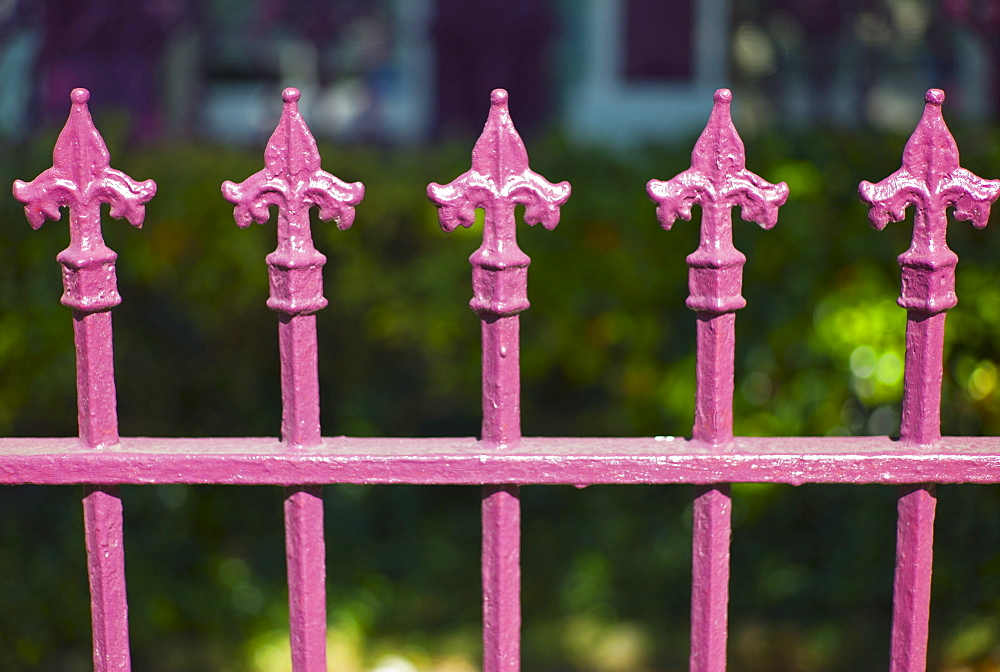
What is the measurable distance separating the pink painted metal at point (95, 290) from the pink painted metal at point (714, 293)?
0.87 m

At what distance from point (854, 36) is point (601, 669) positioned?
152 inches

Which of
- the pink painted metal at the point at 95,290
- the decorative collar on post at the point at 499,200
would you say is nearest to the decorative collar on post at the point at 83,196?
the pink painted metal at the point at 95,290

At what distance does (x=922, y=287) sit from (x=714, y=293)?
34cm

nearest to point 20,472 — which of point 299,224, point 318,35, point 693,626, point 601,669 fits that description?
point 299,224

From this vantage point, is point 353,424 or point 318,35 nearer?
point 353,424

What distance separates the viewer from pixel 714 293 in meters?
1.61

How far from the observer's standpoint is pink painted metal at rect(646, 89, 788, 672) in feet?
5.17

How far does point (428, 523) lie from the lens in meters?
3.86

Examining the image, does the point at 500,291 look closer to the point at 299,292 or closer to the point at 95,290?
the point at 299,292

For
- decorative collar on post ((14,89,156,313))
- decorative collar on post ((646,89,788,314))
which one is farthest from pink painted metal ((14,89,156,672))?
decorative collar on post ((646,89,788,314))

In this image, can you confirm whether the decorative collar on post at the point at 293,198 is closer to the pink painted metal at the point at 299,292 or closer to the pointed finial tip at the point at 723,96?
the pink painted metal at the point at 299,292

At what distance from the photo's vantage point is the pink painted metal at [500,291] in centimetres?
156

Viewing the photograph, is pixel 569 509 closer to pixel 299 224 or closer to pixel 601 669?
pixel 601 669

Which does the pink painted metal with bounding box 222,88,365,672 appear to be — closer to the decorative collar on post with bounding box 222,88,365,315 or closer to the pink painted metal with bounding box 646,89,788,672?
the decorative collar on post with bounding box 222,88,365,315
